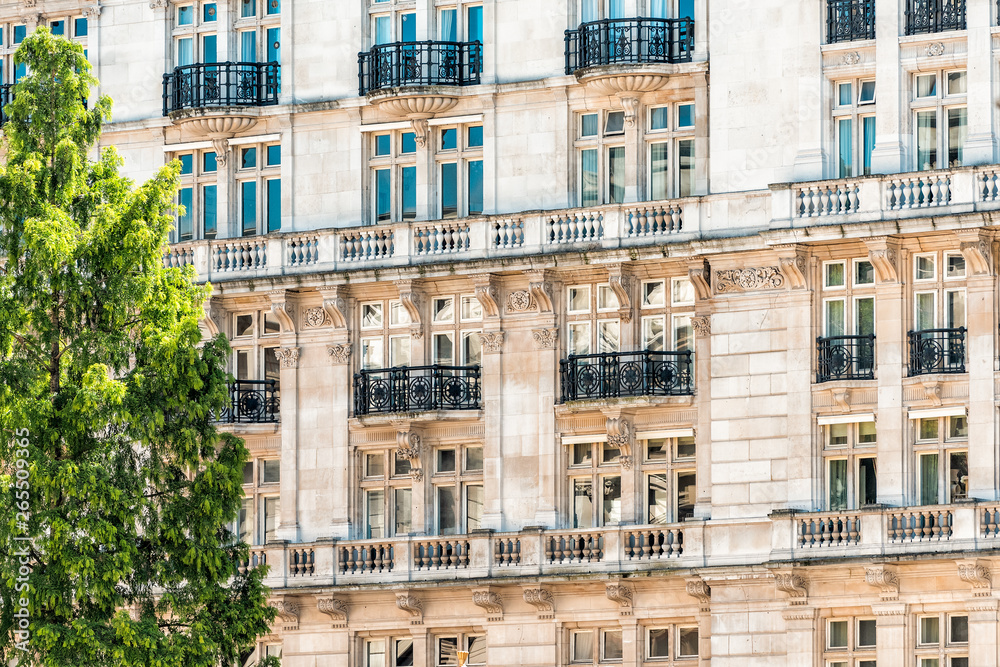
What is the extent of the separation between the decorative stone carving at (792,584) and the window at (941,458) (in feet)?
9.35

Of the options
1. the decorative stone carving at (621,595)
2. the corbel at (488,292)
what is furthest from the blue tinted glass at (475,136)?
the decorative stone carving at (621,595)

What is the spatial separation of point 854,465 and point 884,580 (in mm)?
2786

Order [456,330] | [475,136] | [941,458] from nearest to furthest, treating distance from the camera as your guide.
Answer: [941,458], [456,330], [475,136]

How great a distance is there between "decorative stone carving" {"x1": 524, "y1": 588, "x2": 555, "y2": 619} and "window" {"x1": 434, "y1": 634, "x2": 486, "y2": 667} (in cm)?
159

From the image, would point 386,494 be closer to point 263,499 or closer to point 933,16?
point 263,499

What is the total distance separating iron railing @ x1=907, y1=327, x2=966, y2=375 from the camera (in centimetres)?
6488

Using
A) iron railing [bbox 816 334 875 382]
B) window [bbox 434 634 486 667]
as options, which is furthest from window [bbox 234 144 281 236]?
iron railing [bbox 816 334 875 382]

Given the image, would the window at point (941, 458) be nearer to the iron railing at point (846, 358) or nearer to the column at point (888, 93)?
the iron railing at point (846, 358)

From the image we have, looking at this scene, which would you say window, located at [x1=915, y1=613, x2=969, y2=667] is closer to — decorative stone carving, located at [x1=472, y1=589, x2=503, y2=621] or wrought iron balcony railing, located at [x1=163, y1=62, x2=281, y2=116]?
decorative stone carving, located at [x1=472, y1=589, x2=503, y2=621]

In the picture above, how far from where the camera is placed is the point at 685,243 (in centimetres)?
6719

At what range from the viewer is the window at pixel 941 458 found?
64.9 metres

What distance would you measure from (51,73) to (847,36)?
644 inches

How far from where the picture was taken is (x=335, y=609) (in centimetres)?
6950

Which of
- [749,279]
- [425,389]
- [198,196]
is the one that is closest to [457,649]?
[425,389]
